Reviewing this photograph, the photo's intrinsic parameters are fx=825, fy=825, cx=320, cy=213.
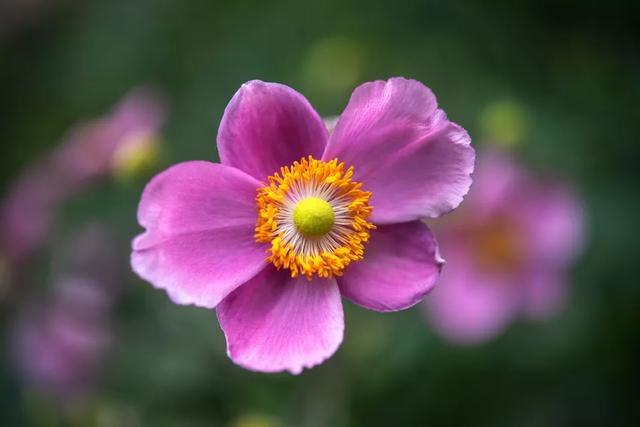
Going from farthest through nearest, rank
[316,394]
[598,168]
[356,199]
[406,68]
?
1. [406,68]
2. [598,168]
3. [316,394]
4. [356,199]

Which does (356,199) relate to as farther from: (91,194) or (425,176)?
(91,194)

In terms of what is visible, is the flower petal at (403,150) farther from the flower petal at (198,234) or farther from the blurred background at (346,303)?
the blurred background at (346,303)

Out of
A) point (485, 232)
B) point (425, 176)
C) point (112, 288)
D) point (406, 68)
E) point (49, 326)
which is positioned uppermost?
point (425, 176)

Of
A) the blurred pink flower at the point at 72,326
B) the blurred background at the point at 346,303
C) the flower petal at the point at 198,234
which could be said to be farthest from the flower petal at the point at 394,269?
the blurred pink flower at the point at 72,326

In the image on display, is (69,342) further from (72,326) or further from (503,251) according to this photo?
(503,251)

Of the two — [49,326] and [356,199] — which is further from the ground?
[356,199]

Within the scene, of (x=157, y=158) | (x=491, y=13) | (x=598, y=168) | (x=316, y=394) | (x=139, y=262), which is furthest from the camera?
(x=491, y=13)

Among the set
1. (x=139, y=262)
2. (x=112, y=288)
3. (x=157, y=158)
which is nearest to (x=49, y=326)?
(x=112, y=288)
